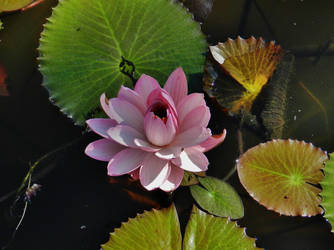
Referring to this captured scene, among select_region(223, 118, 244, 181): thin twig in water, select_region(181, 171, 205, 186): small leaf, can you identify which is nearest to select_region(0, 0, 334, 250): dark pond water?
select_region(223, 118, 244, 181): thin twig in water

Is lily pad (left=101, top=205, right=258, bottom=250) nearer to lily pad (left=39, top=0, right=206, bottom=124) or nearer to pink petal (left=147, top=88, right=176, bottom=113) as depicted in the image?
pink petal (left=147, top=88, right=176, bottom=113)

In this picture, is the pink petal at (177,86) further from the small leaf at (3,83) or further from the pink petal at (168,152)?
the small leaf at (3,83)

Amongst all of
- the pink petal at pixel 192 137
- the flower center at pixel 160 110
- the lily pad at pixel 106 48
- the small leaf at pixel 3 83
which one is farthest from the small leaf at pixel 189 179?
the small leaf at pixel 3 83

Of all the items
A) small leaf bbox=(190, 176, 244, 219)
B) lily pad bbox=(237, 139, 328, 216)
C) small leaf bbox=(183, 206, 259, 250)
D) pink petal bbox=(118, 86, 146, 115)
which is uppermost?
pink petal bbox=(118, 86, 146, 115)

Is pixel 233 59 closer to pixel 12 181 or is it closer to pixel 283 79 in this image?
pixel 283 79

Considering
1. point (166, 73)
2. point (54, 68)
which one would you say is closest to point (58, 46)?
point (54, 68)

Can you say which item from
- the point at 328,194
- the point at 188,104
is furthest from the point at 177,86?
the point at 328,194
